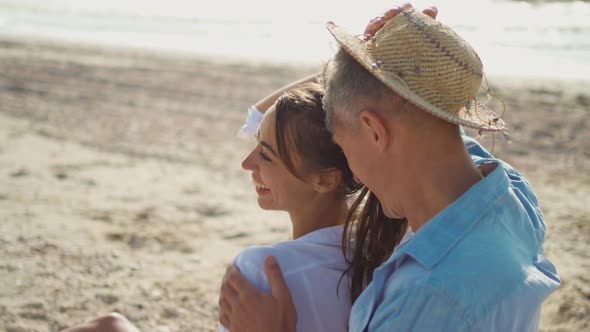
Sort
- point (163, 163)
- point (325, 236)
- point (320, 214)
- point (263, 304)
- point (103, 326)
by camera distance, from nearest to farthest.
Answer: point (263, 304) < point (325, 236) < point (320, 214) < point (103, 326) < point (163, 163)

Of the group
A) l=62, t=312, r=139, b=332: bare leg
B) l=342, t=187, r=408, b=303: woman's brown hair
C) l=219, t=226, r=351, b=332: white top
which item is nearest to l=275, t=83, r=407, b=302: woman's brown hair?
l=342, t=187, r=408, b=303: woman's brown hair

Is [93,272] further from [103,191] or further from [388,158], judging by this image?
[388,158]

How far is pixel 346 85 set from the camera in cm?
174

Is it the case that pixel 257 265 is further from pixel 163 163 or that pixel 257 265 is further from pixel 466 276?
pixel 163 163

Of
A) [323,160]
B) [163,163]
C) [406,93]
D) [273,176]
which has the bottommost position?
[163,163]

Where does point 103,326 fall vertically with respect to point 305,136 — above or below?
below

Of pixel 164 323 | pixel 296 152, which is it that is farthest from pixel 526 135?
pixel 296 152

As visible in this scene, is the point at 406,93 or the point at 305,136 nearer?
the point at 406,93

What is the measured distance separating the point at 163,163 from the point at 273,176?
4161 mm

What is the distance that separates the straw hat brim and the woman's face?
1.79 ft

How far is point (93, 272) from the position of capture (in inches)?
157

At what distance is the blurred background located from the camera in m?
3.80

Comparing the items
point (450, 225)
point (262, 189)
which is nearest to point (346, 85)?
point (450, 225)

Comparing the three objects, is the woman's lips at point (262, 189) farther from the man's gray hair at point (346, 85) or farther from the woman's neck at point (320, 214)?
the man's gray hair at point (346, 85)
